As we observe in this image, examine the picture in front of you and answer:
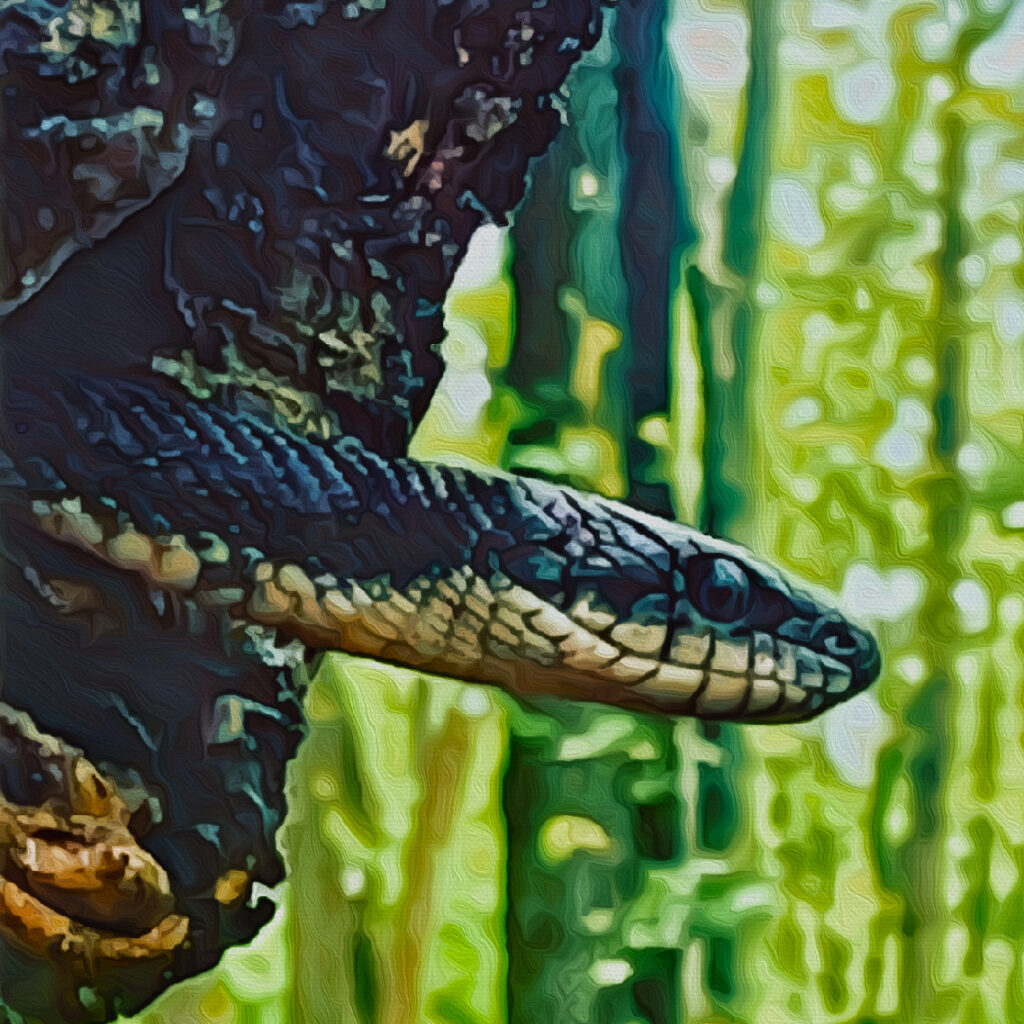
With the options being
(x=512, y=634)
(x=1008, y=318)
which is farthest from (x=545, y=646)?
(x=1008, y=318)

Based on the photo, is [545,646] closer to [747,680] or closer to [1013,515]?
[747,680]

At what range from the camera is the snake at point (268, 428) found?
0.50m

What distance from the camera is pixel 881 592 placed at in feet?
1.72

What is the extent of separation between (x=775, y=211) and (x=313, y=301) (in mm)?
233

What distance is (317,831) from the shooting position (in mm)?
533

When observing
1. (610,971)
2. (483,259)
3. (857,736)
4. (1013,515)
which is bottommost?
(610,971)

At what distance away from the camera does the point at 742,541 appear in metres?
0.52

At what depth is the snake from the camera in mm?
497

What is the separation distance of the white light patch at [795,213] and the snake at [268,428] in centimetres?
12

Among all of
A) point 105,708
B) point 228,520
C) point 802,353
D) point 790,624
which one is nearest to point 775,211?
point 802,353

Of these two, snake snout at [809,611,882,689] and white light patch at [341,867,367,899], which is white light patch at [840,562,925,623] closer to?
snake snout at [809,611,882,689]

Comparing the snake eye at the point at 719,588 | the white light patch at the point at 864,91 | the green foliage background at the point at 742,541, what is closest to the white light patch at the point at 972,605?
the green foliage background at the point at 742,541

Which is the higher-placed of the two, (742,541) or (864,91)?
(864,91)

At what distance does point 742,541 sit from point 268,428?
0.24 metres
